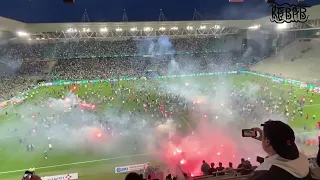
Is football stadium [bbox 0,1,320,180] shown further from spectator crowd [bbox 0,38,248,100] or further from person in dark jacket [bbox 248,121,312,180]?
spectator crowd [bbox 0,38,248,100]

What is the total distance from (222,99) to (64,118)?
Result: 15.6 m

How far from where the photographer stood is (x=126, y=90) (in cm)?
3338

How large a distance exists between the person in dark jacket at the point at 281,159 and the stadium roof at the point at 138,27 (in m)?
35.9

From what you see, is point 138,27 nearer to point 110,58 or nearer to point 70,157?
point 110,58

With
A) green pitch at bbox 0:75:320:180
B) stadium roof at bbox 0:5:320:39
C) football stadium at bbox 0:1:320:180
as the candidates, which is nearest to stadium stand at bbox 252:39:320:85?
football stadium at bbox 0:1:320:180

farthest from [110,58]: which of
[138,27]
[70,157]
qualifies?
[70,157]

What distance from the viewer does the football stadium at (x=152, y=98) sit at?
14266 mm

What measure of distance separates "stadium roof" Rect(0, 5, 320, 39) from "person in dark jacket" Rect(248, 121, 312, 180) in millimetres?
35899

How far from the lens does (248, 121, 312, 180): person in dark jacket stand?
196 centimetres

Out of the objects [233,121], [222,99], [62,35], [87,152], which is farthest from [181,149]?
[62,35]

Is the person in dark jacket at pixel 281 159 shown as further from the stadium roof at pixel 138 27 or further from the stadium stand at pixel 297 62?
the stadium roof at pixel 138 27

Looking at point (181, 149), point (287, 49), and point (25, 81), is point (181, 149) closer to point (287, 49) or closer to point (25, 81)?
point (25, 81)

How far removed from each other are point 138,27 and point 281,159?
40040 mm

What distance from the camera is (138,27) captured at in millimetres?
40531
